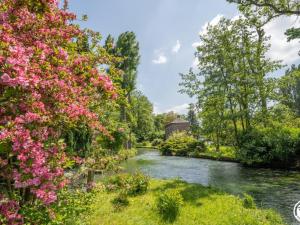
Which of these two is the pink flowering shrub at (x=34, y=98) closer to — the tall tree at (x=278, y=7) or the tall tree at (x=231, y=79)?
the tall tree at (x=278, y=7)

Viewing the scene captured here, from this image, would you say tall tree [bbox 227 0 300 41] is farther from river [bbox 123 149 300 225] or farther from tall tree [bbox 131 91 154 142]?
tall tree [bbox 131 91 154 142]

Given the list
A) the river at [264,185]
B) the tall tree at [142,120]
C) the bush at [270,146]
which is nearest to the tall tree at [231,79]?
the bush at [270,146]

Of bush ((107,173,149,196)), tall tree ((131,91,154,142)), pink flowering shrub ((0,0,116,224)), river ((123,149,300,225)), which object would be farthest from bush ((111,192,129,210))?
tall tree ((131,91,154,142))

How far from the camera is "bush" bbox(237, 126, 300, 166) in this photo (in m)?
20.1

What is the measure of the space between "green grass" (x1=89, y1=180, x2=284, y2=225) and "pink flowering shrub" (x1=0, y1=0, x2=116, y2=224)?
369cm

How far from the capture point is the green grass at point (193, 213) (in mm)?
8125

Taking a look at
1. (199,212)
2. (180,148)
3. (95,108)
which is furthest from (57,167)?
(180,148)

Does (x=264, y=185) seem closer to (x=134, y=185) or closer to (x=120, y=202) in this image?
(x=134, y=185)

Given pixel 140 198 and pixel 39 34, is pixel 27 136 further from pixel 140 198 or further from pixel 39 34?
pixel 140 198

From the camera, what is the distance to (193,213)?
29.2 ft

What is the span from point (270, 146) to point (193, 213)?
14933 millimetres

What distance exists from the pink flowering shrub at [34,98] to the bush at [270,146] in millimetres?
18659

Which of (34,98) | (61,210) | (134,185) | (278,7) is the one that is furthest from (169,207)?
(278,7)

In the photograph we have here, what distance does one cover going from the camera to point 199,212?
9008 millimetres
